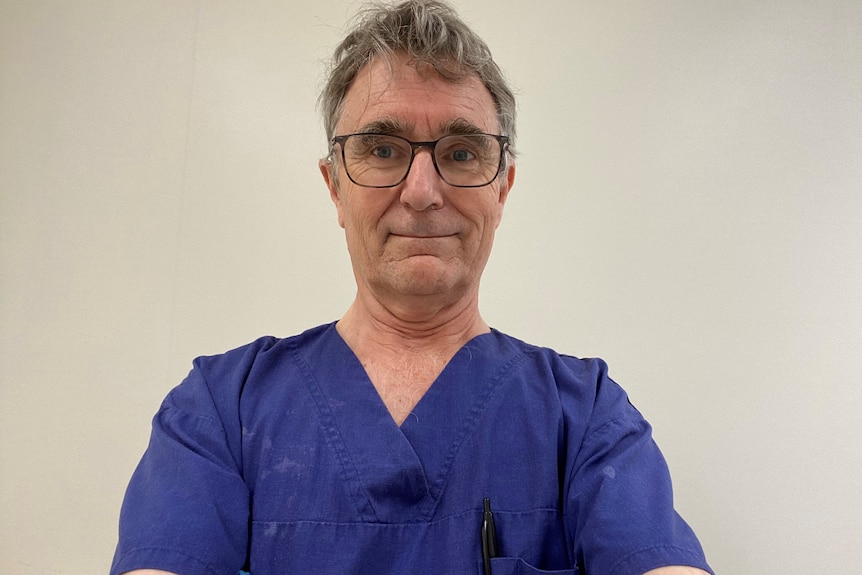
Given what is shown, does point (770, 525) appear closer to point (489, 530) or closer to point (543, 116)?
point (489, 530)

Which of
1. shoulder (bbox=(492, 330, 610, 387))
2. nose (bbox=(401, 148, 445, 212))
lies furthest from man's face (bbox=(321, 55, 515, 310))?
shoulder (bbox=(492, 330, 610, 387))

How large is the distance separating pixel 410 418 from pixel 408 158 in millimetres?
333

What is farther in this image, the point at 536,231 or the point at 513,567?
the point at 536,231

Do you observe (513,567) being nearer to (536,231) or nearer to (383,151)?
(383,151)

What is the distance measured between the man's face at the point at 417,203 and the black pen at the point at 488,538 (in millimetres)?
280

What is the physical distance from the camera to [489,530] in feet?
2.23

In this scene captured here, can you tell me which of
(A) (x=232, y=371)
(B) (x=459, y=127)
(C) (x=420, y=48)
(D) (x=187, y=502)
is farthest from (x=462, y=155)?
(D) (x=187, y=502)

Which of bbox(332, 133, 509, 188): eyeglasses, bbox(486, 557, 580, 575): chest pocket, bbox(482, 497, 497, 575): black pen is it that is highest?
bbox(332, 133, 509, 188): eyeglasses

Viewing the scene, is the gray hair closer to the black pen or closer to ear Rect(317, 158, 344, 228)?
ear Rect(317, 158, 344, 228)

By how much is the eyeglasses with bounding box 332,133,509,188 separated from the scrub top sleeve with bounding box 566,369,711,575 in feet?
1.15

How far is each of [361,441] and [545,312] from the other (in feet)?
2.10

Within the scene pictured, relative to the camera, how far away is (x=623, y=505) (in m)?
0.64

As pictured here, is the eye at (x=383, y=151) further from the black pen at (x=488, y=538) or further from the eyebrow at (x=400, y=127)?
the black pen at (x=488, y=538)

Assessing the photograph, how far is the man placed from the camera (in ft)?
2.16
